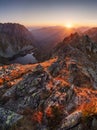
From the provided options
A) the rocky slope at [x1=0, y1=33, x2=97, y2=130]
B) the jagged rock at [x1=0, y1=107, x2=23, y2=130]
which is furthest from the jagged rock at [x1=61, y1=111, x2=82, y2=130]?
the jagged rock at [x1=0, y1=107, x2=23, y2=130]

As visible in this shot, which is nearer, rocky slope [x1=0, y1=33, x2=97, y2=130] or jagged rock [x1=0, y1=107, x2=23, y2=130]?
rocky slope [x1=0, y1=33, x2=97, y2=130]

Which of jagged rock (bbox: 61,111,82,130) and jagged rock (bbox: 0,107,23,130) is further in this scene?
jagged rock (bbox: 0,107,23,130)

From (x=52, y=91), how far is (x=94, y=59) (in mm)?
→ 73984

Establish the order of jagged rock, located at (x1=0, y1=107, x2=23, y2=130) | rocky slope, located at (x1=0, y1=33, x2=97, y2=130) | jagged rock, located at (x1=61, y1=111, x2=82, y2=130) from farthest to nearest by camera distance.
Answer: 1. jagged rock, located at (x1=0, y1=107, x2=23, y2=130)
2. rocky slope, located at (x1=0, y1=33, x2=97, y2=130)
3. jagged rock, located at (x1=61, y1=111, x2=82, y2=130)

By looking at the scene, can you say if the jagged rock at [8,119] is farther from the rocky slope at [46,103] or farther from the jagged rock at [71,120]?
the jagged rock at [71,120]

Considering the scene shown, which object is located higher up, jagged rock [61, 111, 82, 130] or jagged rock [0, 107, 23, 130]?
jagged rock [61, 111, 82, 130]

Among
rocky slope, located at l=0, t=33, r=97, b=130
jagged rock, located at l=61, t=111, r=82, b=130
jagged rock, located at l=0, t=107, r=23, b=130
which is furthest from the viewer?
jagged rock, located at l=0, t=107, r=23, b=130

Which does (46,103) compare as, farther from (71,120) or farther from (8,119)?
(8,119)

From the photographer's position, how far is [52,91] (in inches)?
2121

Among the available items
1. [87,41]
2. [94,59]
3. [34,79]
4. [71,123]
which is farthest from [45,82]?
[87,41]

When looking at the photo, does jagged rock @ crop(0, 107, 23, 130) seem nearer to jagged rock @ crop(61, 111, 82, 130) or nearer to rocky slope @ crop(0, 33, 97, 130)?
rocky slope @ crop(0, 33, 97, 130)

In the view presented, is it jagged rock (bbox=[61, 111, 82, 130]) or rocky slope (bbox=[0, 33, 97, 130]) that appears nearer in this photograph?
jagged rock (bbox=[61, 111, 82, 130])

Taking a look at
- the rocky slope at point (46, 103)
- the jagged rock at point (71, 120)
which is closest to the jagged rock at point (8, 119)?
the rocky slope at point (46, 103)

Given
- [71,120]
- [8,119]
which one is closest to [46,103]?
[71,120]
